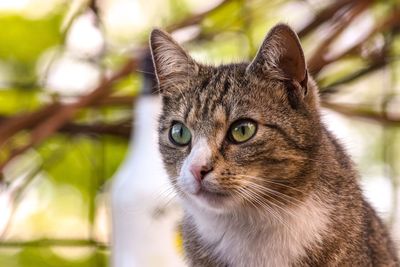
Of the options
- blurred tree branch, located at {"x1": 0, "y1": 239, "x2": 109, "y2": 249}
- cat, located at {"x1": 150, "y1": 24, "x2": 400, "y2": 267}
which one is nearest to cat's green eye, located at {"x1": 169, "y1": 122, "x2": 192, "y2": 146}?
cat, located at {"x1": 150, "y1": 24, "x2": 400, "y2": 267}

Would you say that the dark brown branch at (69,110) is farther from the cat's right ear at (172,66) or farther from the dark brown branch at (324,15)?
the dark brown branch at (324,15)

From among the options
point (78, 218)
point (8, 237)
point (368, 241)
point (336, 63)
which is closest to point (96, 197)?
Result: point (78, 218)

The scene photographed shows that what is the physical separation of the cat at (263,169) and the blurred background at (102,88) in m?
0.25

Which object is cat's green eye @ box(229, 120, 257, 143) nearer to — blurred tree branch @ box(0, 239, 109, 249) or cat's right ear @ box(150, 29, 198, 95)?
cat's right ear @ box(150, 29, 198, 95)

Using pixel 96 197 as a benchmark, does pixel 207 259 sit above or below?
below

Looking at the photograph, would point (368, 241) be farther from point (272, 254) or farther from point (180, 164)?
point (180, 164)

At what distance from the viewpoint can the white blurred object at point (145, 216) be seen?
1212 mm

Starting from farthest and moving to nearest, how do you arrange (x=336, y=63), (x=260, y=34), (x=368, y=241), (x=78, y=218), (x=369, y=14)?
1. (x=78, y=218)
2. (x=260, y=34)
3. (x=369, y=14)
4. (x=336, y=63)
5. (x=368, y=241)

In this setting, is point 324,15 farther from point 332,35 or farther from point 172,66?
point 172,66

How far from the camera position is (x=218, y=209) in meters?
1.00

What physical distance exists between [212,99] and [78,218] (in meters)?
0.76

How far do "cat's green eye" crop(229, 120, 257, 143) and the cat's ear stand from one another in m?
0.08

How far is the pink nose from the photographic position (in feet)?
3.10

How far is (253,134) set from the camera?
38.6 inches
